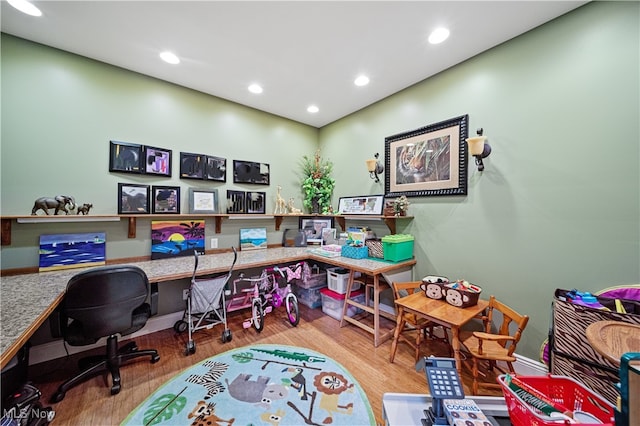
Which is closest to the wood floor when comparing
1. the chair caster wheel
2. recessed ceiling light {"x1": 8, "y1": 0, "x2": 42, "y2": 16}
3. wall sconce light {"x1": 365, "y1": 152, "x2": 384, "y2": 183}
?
the chair caster wheel

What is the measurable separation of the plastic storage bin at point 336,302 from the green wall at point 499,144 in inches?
30.8

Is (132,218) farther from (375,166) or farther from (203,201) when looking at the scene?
(375,166)

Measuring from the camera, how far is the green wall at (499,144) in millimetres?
1596

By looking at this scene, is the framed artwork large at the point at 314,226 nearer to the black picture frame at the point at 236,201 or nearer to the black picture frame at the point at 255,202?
the black picture frame at the point at 255,202

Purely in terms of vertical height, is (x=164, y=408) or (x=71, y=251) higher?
(x=71, y=251)

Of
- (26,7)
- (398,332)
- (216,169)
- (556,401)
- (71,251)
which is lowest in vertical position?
(398,332)

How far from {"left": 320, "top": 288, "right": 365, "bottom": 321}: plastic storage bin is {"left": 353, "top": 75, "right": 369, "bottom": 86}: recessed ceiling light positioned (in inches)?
99.6

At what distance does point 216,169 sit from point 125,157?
90 centimetres

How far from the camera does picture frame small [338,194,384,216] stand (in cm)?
301

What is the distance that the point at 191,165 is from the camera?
280 centimetres

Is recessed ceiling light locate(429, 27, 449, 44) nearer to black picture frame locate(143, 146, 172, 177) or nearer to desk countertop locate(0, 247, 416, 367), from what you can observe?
desk countertop locate(0, 247, 416, 367)

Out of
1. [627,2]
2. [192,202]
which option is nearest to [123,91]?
[192,202]

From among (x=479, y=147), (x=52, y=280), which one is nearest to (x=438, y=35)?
(x=479, y=147)

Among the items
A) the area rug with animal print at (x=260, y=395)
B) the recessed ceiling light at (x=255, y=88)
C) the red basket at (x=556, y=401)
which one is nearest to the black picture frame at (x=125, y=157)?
the recessed ceiling light at (x=255, y=88)
